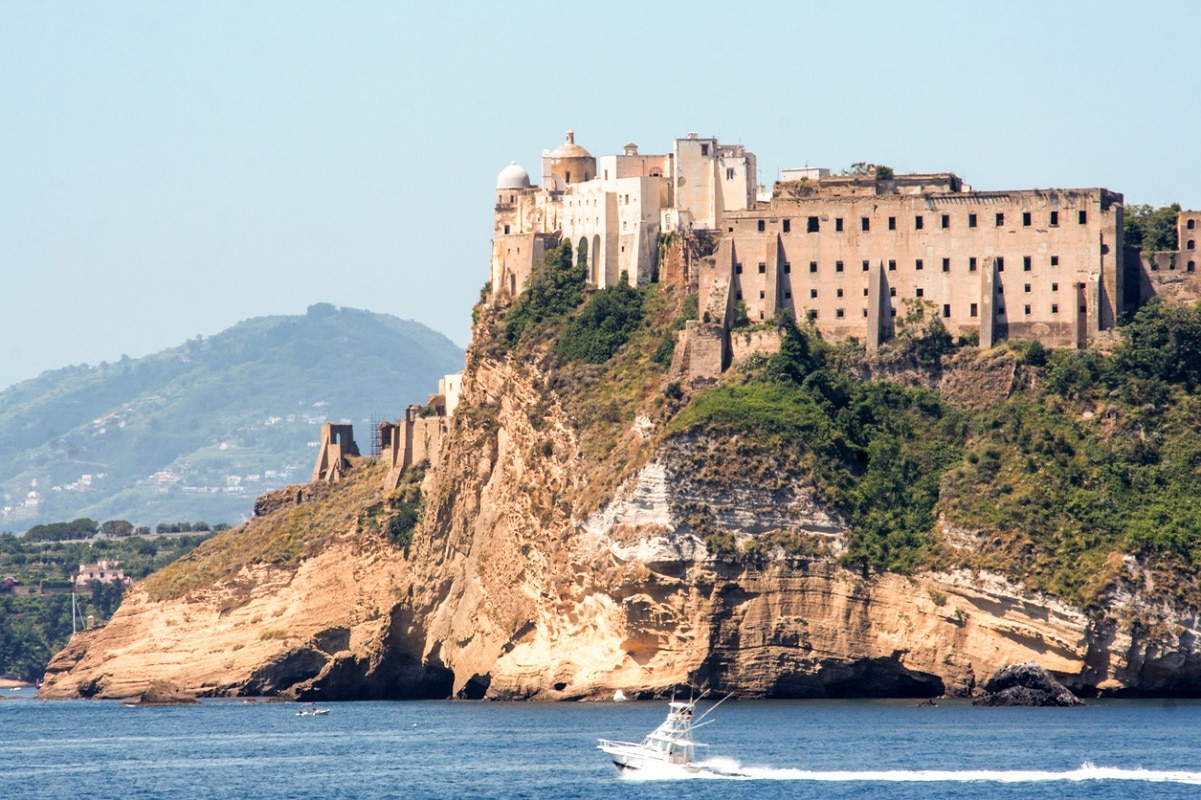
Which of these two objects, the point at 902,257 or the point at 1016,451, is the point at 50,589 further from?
the point at 1016,451

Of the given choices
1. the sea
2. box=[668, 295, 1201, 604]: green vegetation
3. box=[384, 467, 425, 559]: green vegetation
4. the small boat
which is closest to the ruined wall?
box=[668, 295, 1201, 604]: green vegetation

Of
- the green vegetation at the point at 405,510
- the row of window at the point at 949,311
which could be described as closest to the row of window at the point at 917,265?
the row of window at the point at 949,311

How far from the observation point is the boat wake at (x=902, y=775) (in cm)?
6488

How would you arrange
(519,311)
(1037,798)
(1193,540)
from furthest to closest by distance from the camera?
(519,311)
(1193,540)
(1037,798)

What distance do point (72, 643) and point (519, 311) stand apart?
1336 inches

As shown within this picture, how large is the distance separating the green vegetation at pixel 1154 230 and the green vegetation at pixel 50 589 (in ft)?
270

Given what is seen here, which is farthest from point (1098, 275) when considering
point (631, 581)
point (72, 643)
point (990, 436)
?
point (72, 643)

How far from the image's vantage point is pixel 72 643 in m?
123

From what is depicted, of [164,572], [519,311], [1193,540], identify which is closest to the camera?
[1193,540]

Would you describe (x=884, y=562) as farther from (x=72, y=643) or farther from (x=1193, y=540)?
(x=72, y=643)

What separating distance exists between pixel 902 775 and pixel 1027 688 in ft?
63.1

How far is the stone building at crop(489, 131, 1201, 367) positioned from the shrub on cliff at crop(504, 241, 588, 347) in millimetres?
5103

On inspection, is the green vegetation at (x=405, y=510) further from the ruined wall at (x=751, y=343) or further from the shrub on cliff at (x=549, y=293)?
the ruined wall at (x=751, y=343)

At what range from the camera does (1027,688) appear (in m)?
84.1
